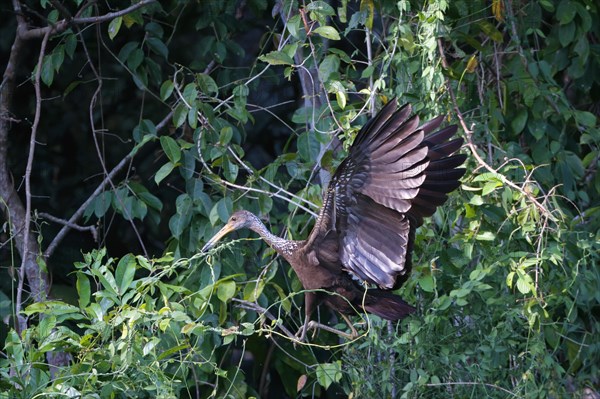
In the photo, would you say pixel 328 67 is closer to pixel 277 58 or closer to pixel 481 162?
pixel 277 58

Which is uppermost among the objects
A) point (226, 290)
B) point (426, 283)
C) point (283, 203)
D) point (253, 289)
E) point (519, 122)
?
point (519, 122)

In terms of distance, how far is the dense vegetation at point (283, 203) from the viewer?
3547 millimetres

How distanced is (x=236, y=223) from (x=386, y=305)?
815 millimetres

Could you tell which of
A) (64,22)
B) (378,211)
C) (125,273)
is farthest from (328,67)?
(125,273)

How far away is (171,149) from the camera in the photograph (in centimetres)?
438

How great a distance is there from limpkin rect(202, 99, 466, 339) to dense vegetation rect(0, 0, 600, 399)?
0.14 metres

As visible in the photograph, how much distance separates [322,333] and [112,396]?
1691 millimetres

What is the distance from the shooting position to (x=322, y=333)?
4730 mm

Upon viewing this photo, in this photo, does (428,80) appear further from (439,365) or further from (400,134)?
(439,365)

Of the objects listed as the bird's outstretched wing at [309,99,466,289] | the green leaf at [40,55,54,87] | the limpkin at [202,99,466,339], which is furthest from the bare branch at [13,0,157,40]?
the bird's outstretched wing at [309,99,466,289]

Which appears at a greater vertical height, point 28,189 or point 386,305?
point 28,189

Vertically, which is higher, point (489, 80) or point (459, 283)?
point (489, 80)

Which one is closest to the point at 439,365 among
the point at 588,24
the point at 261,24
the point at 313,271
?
the point at 313,271

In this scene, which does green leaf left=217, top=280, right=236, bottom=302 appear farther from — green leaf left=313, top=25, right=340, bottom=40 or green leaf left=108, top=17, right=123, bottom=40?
green leaf left=108, top=17, right=123, bottom=40
